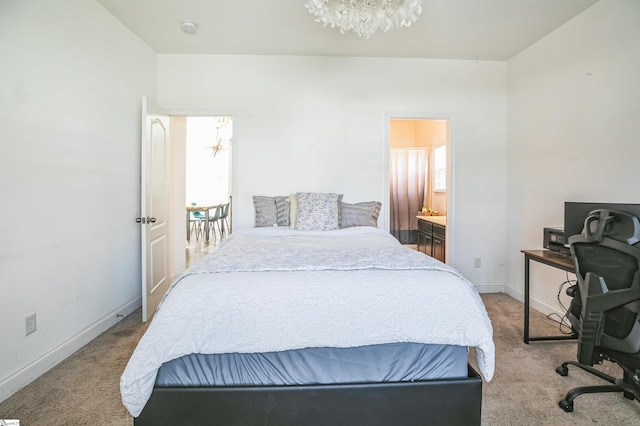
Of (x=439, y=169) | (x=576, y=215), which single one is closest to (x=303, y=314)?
(x=576, y=215)

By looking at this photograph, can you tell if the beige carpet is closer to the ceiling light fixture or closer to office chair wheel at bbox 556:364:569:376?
office chair wheel at bbox 556:364:569:376

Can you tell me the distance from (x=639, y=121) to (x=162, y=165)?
153 inches

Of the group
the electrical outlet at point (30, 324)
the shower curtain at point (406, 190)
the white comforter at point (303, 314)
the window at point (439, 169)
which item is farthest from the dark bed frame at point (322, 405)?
the shower curtain at point (406, 190)

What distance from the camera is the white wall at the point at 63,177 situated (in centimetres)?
168

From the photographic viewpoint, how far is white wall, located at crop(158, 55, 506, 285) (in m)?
3.25

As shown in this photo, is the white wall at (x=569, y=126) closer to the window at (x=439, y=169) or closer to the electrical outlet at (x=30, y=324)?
the window at (x=439, y=169)

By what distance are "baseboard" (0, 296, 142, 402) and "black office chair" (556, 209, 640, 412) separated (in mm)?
2946

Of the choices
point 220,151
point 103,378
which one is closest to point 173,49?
point 103,378

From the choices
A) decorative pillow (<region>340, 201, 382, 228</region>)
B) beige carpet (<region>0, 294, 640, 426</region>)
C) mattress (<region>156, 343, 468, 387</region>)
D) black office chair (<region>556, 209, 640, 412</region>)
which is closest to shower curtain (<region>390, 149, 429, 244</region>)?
decorative pillow (<region>340, 201, 382, 228</region>)

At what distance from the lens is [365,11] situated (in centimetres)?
192

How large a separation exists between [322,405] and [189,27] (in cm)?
308

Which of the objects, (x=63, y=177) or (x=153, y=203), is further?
(x=153, y=203)

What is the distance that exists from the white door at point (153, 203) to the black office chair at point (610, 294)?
9.82 feet

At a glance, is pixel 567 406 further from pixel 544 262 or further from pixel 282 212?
pixel 282 212
